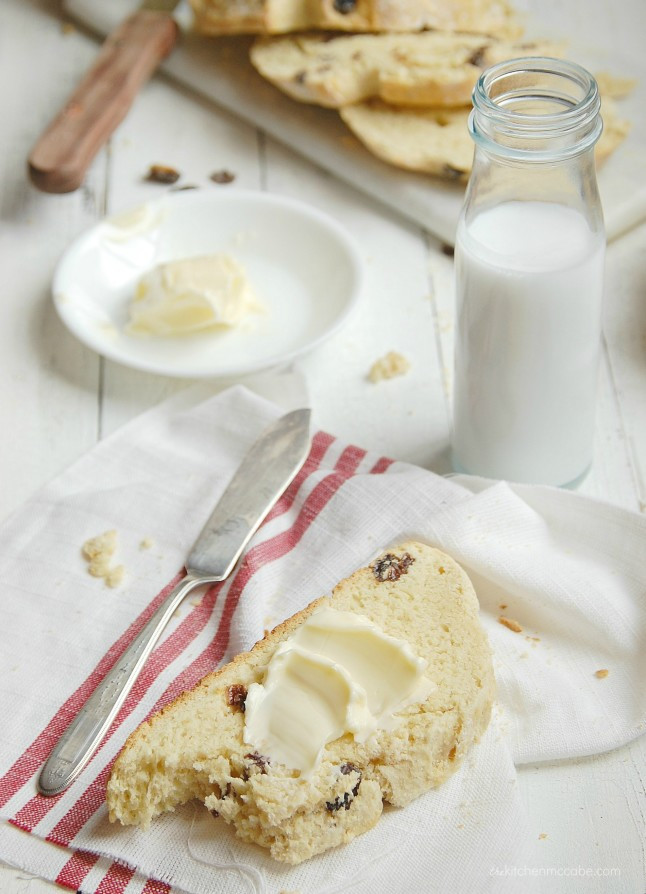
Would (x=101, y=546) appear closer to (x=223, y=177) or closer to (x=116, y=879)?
(x=116, y=879)

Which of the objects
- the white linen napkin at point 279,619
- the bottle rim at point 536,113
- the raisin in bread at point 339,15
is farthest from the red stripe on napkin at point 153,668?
the raisin in bread at point 339,15

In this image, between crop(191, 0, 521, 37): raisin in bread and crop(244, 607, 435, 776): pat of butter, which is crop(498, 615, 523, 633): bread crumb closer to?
crop(244, 607, 435, 776): pat of butter

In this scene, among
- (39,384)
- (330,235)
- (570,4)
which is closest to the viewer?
(39,384)

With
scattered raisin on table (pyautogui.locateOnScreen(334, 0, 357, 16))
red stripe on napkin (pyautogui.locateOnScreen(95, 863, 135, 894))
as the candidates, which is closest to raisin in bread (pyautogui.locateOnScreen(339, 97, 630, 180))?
scattered raisin on table (pyautogui.locateOnScreen(334, 0, 357, 16))

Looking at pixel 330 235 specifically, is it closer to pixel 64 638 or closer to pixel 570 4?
pixel 64 638

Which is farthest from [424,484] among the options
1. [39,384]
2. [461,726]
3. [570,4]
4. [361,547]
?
[570,4]
